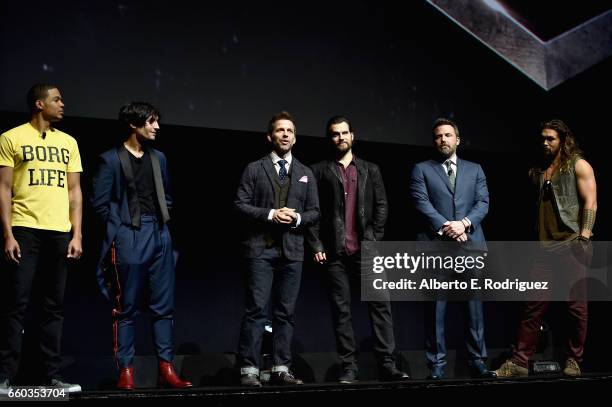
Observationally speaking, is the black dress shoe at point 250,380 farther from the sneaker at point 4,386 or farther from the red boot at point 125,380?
the sneaker at point 4,386

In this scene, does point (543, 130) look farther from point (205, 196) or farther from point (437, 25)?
point (205, 196)

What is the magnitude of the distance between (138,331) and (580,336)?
2.57 metres

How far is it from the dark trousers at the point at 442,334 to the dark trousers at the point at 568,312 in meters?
0.32

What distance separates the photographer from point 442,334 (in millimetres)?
3695

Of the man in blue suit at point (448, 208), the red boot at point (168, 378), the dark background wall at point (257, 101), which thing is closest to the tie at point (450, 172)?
the man in blue suit at point (448, 208)

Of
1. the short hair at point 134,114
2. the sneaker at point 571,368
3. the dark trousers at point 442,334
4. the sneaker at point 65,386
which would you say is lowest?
the sneaker at point 65,386

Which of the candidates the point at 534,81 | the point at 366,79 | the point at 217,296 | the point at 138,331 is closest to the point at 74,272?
the point at 138,331

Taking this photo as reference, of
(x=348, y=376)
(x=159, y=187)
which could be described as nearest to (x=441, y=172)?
(x=348, y=376)

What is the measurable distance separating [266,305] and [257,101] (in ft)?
4.08

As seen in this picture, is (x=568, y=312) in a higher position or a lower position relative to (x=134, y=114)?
lower

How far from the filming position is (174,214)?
4453mm

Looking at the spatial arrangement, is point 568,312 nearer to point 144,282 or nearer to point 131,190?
point 144,282

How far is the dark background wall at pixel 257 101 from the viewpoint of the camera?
3.65 m

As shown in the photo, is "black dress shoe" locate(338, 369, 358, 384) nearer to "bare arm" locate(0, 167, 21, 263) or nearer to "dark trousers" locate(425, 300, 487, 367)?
"dark trousers" locate(425, 300, 487, 367)
